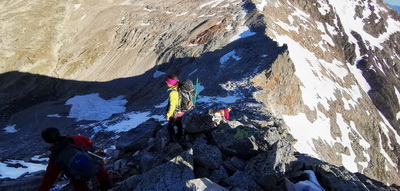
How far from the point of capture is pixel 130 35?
44.0 metres

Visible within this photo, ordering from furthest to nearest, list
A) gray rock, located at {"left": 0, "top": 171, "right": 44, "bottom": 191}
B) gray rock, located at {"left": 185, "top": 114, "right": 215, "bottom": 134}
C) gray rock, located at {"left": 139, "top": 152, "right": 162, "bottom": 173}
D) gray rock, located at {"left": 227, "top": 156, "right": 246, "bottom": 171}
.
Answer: gray rock, located at {"left": 185, "top": 114, "right": 215, "bottom": 134} → gray rock, located at {"left": 139, "top": 152, "right": 162, "bottom": 173} → gray rock, located at {"left": 0, "top": 171, "right": 44, "bottom": 191} → gray rock, located at {"left": 227, "top": 156, "right": 246, "bottom": 171}

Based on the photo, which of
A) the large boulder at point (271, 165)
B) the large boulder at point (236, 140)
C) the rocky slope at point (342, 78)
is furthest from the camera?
the rocky slope at point (342, 78)

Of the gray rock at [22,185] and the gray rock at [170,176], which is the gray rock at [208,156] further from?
the gray rock at [22,185]

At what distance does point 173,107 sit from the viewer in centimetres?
767

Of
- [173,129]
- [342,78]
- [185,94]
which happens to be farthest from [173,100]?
[342,78]

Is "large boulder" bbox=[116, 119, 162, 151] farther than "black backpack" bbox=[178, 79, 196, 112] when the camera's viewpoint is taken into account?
Yes

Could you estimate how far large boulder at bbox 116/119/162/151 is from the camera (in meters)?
8.20

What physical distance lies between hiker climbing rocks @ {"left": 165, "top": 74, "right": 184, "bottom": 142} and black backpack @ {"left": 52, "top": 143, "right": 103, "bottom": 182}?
260 cm

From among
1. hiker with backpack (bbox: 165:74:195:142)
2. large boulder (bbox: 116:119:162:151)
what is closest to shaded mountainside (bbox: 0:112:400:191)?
large boulder (bbox: 116:119:162:151)

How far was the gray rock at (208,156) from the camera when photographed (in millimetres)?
6167

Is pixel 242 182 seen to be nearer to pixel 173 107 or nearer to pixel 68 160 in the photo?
pixel 173 107

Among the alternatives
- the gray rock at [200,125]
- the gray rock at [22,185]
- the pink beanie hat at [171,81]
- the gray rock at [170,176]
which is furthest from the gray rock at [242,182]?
the gray rock at [22,185]

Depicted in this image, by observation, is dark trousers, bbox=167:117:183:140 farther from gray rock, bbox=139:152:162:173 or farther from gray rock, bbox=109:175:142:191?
gray rock, bbox=109:175:142:191

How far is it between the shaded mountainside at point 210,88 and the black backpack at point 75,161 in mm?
835
